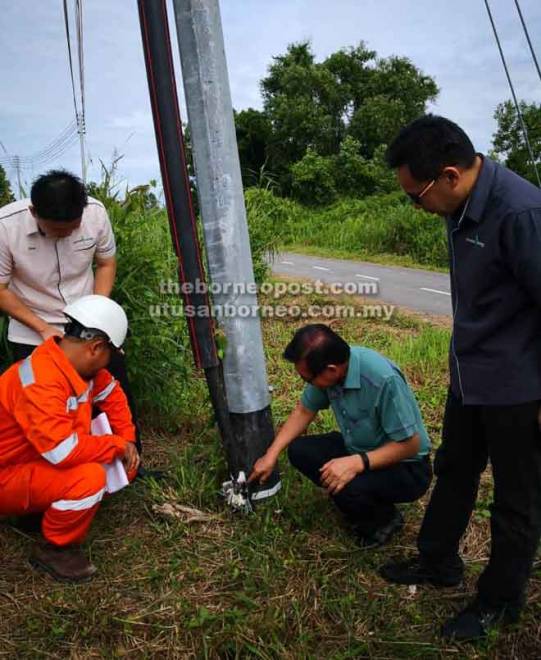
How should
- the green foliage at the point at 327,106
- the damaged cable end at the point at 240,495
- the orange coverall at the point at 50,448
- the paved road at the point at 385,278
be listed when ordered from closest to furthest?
1. the orange coverall at the point at 50,448
2. the damaged cable end at the point at 240,495
3. the paved road at the point at 385,278
4. the green foliage at the point at 327,106

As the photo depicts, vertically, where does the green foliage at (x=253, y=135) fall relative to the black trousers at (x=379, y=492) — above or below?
above

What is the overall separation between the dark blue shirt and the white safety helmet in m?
1.31

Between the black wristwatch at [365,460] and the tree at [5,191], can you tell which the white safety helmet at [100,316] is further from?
the tree at [5,191]

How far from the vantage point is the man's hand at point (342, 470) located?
7.91 feet

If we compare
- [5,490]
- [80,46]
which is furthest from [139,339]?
[80,46]

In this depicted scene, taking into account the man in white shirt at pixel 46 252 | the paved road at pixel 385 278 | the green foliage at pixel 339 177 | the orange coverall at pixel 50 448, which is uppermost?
the green foliage at pixel 339 177

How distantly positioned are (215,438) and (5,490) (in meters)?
1.25

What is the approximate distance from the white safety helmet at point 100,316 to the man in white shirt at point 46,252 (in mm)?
430

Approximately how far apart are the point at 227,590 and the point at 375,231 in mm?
16183

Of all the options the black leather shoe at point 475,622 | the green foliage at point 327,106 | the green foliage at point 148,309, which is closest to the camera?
the black leather shoe at point 475,622

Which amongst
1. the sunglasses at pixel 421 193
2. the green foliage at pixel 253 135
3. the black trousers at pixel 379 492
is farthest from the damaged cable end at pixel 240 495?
the green foliage at pixel 253 135

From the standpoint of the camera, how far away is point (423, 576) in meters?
2.38

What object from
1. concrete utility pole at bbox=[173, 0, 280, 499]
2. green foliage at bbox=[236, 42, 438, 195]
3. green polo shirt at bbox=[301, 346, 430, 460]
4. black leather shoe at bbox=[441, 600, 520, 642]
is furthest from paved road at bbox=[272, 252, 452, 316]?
green foliage at bbox=[236, 42, 438, 195]

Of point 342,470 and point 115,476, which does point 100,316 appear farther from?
point 342,470
